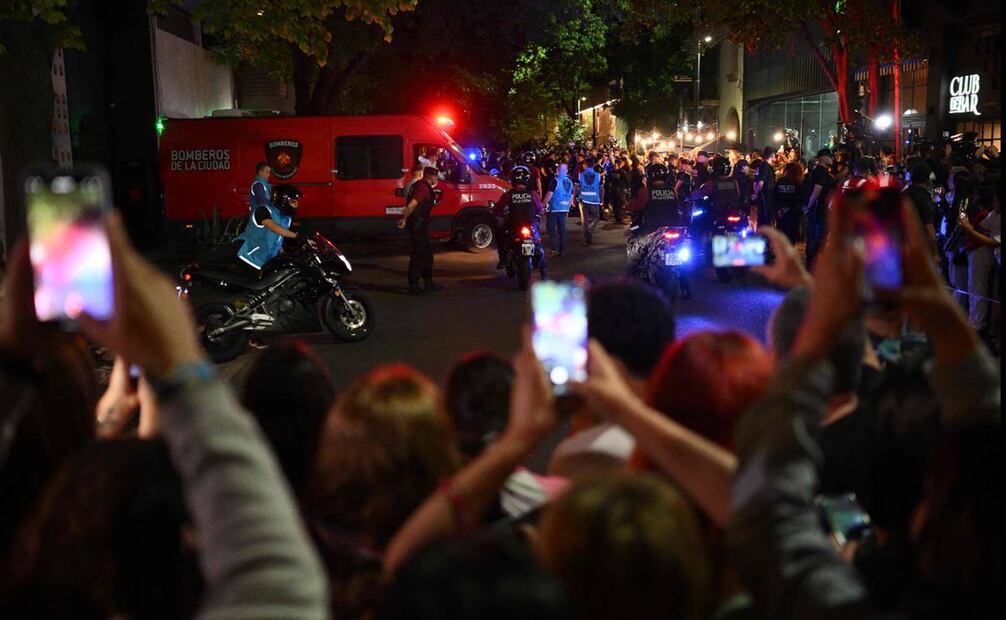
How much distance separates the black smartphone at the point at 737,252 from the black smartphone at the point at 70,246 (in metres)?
3.06

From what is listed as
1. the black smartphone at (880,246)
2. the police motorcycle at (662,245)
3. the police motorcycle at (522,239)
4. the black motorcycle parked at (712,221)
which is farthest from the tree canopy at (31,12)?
the black smartphone at (880,246)

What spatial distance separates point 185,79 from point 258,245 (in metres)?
15.3

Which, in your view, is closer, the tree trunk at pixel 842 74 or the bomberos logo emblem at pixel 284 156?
the bomberos logo emblem at pixel 284 156

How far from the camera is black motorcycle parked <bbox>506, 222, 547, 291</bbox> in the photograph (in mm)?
14727

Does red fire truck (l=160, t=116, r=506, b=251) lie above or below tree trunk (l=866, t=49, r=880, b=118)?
below

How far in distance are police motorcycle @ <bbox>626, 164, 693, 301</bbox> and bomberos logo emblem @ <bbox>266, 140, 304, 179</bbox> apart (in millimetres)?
8618

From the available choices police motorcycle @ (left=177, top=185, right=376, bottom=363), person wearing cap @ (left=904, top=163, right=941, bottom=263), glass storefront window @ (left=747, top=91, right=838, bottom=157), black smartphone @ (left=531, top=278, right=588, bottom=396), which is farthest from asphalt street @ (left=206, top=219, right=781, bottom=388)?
glass storefront window @ (left=747, top=91, right=838, bottom=157)

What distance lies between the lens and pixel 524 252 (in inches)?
578

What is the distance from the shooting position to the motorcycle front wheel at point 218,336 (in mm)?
10109

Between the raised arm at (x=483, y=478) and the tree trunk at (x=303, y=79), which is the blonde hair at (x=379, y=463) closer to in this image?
the raised arm at (x=483, y=478)

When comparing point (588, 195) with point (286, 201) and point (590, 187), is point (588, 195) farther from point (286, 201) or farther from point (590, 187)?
point (286, 201)

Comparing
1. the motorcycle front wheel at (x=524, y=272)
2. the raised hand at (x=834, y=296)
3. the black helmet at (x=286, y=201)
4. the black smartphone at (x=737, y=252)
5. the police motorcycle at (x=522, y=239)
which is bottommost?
the motorcycle front wheel at (x=524, y=272)

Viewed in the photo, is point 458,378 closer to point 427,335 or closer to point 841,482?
point 841,482

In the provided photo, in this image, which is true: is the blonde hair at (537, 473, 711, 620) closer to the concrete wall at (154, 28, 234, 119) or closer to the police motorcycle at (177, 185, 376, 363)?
the police motorcycle at (177, 185, 376, 363)
